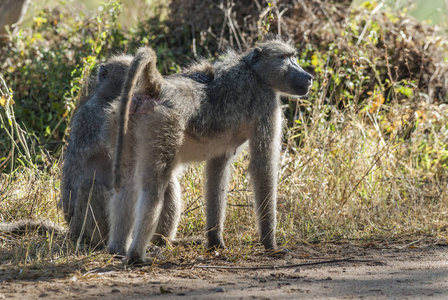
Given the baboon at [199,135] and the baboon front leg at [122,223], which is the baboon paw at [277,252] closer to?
the baboon at [199,135]

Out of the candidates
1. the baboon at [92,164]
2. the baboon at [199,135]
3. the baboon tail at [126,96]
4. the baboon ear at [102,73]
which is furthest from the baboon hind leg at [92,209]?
the baboon ear at [102,73]

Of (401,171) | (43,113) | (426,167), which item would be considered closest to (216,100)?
(401,171)

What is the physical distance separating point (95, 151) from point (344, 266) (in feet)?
6.46

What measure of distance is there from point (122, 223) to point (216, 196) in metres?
0.80

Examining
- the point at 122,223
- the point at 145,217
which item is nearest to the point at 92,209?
the point at 122,223

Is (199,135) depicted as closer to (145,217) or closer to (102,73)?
(145,217)

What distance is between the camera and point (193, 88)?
4.05 m

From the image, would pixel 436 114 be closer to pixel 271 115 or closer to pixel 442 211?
pixel 442 211

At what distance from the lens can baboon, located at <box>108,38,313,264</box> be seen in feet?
12.2

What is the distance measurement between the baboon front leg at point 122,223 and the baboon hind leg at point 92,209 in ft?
0.61

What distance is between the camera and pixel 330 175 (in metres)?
5.63

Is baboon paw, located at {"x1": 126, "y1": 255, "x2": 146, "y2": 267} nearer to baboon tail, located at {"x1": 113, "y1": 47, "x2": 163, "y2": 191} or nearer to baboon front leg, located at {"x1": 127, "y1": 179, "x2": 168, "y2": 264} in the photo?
baboon front leg, located at {"x1": 127, "y1": 179, "x2": 168, "y2": 264}

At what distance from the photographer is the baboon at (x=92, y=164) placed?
422 cm

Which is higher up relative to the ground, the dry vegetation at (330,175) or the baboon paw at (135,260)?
the dry vegetation at (330,175)
